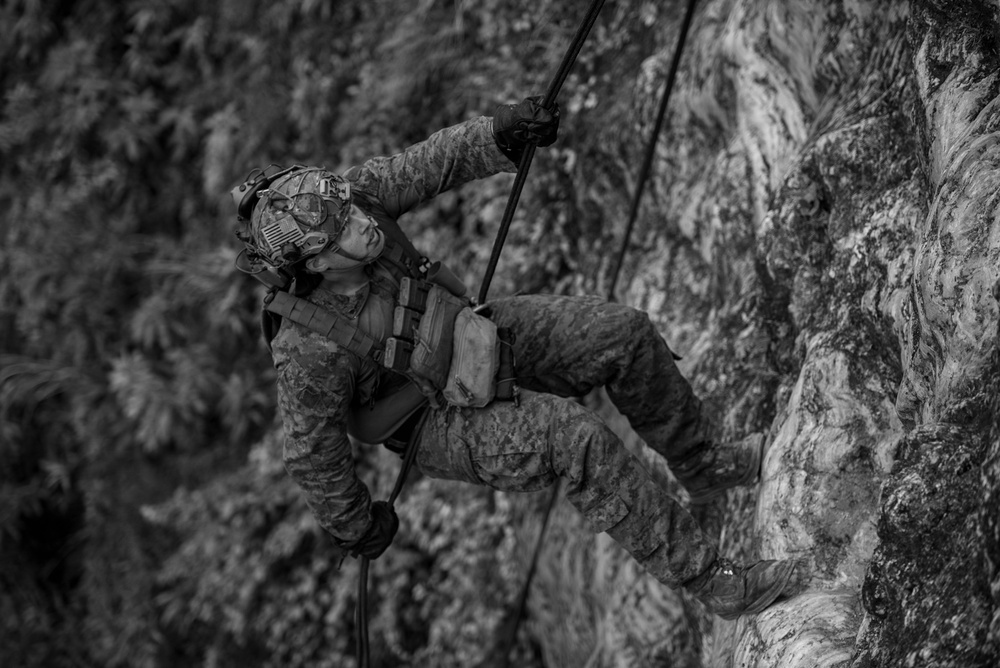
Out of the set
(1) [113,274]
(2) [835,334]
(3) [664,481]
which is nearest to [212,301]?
(1) [113,274]

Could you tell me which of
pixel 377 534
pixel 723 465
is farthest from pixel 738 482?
pixel 377 534

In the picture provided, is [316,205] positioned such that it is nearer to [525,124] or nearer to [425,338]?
[425,338]

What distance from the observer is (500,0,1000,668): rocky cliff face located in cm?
296

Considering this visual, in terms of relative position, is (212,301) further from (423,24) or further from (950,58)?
(950,58)

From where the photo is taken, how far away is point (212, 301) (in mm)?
10438

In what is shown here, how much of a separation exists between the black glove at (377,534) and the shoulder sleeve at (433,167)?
1.46 m

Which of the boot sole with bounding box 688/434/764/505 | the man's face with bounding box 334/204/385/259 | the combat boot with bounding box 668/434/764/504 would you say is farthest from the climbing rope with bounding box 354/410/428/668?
the boot sole with bounding box 688/434/764/505

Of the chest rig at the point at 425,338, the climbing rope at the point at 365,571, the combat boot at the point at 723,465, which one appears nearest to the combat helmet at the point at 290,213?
the chest rig at the point at 425,338

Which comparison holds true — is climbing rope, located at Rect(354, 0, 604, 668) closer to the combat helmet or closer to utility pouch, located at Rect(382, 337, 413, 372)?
utility pouch, located at Rect(382, 337, 413, 372)

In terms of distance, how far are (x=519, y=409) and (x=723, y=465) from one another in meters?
1.12

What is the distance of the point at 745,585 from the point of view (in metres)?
3.87

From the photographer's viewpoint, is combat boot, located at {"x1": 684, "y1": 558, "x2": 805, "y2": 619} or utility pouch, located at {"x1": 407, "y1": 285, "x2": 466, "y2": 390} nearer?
combat boot, located at {"x1": 684, "y1": 558, "x2": 805, "y2": 619}

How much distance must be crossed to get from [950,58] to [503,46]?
4762mm

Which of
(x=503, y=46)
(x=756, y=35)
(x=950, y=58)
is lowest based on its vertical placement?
(x=503, y=46)
